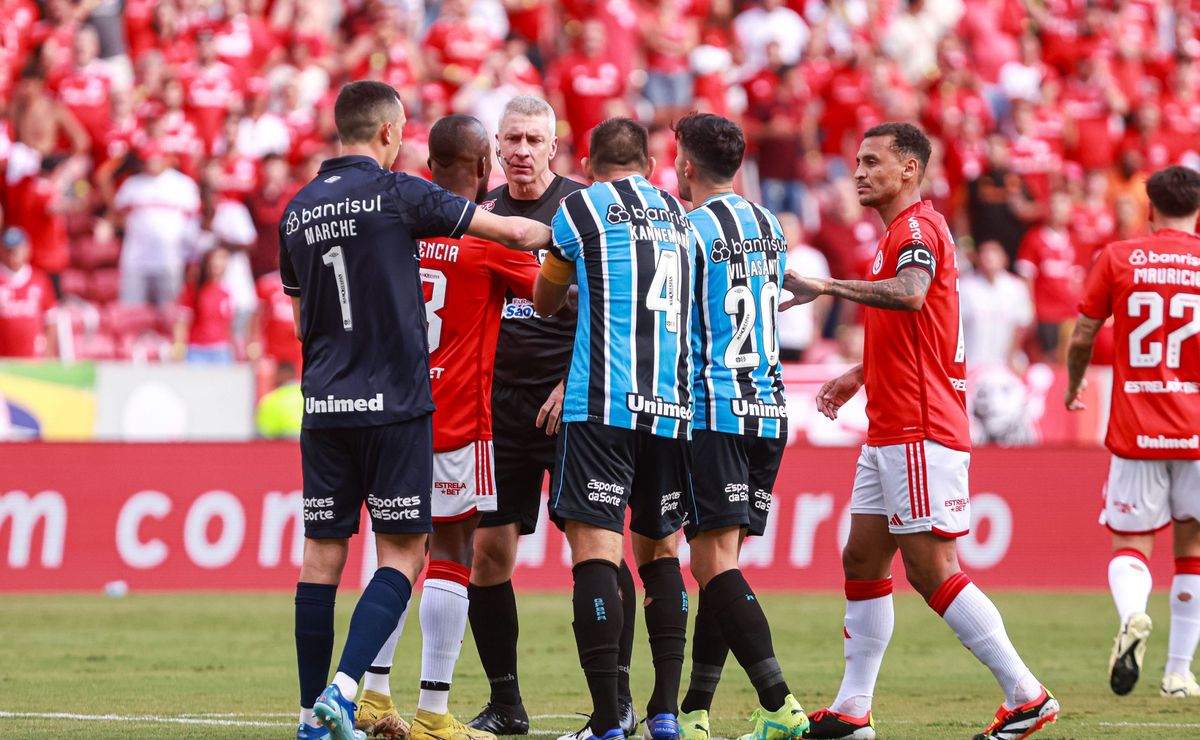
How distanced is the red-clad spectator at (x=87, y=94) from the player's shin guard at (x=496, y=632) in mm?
12878

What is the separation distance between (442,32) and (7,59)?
5.25m

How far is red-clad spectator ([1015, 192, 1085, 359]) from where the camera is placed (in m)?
20.8

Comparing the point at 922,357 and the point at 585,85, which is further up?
the point at 585,85

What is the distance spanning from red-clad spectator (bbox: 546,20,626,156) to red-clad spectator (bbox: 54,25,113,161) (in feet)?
17.9

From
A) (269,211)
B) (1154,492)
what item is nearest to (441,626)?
(1154,492)

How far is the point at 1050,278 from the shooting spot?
68.5 feet

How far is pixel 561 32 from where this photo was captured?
2288 centimetres

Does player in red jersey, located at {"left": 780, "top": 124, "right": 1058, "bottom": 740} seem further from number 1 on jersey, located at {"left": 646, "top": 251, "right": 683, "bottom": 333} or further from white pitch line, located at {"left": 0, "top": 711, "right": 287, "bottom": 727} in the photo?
white pitch line, located at {"left": 0, "top": 711, "right": 287, "bottom": 727}

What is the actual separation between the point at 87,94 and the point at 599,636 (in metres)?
14.4

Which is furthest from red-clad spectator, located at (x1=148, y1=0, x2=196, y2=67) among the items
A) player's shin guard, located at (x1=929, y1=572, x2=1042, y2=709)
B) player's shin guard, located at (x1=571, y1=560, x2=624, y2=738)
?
player's shin guard, located at (x1=929, y1=572, x2=1042, y2=709)

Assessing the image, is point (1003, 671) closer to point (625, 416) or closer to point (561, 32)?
point (625, 416)

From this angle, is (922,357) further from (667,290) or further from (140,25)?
(140,25)

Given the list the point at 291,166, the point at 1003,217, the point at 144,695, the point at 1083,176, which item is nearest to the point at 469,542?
the point at 144,695

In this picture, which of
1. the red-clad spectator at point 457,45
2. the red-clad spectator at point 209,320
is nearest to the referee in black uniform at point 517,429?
the red-clad spectator at point 209,320
